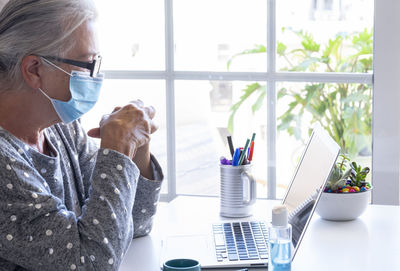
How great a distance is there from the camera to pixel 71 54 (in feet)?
4.58

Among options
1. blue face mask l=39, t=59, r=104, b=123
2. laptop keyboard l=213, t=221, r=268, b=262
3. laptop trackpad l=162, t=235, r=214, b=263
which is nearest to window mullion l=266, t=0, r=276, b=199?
laptop keyboard l=213, t=221, r=268, b=262

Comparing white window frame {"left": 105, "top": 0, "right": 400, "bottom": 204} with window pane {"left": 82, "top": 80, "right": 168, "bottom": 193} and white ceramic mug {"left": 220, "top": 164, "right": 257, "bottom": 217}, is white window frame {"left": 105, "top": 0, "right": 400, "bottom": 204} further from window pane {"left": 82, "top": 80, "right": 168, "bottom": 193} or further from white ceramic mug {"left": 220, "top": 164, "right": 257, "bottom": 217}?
white ceramic mug {"left": 220, "top": 164, "right": 257, "bottom": 217}

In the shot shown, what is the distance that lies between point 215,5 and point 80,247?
146 centimetres

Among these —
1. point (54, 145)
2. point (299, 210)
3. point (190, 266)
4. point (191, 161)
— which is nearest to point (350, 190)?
point (299, 210)

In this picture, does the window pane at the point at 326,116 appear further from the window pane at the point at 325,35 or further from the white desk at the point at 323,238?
the white desk at the point at 323,238

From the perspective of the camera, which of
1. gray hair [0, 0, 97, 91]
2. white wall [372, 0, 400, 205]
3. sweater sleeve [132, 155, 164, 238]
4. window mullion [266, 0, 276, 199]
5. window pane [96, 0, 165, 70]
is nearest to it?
gray hair [0, 0, 97, 91]

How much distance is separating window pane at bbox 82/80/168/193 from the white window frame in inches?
1.2

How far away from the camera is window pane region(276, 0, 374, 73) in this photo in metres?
2.33

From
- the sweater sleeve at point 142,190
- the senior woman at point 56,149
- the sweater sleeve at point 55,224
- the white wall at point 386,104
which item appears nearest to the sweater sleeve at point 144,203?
the sweater sleeve at point 142,190

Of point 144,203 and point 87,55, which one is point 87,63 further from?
point 144,203

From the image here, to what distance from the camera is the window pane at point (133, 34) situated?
8.30 feet

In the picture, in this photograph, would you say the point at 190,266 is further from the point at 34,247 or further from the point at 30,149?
the point at 30,149

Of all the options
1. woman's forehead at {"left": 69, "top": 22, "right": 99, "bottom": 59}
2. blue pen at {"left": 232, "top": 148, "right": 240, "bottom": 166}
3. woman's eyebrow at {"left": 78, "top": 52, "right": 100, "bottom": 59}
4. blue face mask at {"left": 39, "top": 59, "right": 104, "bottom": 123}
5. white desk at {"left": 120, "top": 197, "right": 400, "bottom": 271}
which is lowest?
white desk at {"left": 120, "top": 197, "right": 400, "bottom": 271}

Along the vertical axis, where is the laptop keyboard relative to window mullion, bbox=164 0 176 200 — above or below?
below
